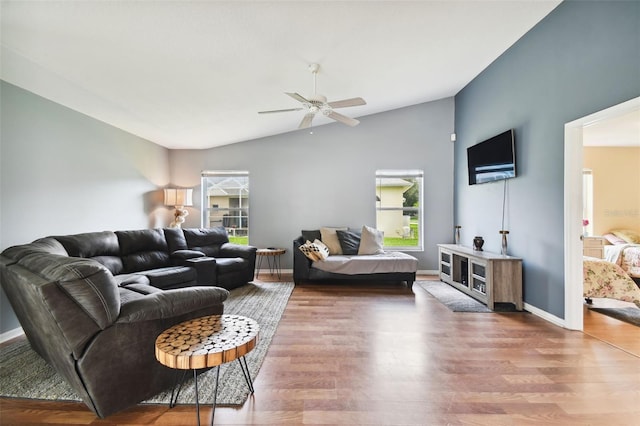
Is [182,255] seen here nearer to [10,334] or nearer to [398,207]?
[10,334]

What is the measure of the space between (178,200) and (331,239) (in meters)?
2.93

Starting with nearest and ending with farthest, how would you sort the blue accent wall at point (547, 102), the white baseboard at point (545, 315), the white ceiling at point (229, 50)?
the white ceiling at point (229, 50), the blue accent wall at point (547, 102), the white baseboard at point (545, 315)

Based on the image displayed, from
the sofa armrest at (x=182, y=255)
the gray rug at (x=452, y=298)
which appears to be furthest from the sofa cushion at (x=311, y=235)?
the gray rug at (x=452, y=298)

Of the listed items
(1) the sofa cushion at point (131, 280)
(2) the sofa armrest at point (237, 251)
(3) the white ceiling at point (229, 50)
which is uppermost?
(3) the white ceiling at point (229, 50)

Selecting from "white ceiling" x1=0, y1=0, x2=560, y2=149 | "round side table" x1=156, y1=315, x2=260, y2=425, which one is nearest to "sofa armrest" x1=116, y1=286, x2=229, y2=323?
"round side table" x1=156, y1=315, x2=260, y2=425

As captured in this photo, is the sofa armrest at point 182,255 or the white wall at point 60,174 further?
the sofa armrest at point 182,255

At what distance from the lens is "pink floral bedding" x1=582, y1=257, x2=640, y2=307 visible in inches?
121

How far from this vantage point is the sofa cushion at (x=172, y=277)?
3156 mm

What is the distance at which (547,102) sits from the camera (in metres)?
3.04

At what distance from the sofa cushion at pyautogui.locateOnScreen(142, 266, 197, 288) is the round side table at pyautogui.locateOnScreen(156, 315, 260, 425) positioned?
1713mm

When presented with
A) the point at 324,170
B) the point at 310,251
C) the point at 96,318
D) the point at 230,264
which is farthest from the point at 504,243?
the point at 96,318

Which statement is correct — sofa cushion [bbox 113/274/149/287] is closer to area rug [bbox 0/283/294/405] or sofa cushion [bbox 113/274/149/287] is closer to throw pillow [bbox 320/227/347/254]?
area rug [bbox 0/283/294/405]

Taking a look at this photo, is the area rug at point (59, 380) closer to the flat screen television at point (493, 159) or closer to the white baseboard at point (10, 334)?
the white baseboard at point (10, 334)

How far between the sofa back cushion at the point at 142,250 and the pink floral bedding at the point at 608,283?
18.1 ft
